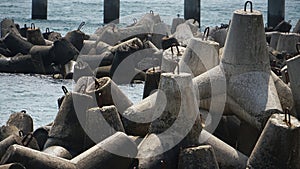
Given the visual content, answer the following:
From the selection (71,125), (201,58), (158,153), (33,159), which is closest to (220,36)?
(201,58)

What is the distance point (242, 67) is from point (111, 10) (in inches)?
586

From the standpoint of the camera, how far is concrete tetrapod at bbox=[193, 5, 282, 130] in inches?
252

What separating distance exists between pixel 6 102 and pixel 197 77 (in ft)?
13.0

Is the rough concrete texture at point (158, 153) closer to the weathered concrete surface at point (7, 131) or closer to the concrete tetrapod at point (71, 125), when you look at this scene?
the concrete tetrapod at point (71, 125)

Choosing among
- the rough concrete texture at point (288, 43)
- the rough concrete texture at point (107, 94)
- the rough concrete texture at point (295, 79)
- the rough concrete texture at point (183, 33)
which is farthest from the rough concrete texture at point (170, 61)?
the rough concrete texture at point (183, 33)

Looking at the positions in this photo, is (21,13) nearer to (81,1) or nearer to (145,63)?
(81,1)

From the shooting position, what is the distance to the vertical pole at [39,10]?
2181 centimetres

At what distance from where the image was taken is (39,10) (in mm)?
21859

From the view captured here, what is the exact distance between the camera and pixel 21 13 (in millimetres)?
25672

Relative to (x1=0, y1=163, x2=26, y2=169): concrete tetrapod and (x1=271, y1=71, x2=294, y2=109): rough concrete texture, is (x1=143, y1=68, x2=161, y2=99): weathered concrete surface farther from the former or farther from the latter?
(x1=0, y1=163, x2=26, y2=169): concrete tetrapod

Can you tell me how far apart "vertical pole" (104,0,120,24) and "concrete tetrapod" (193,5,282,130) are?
1455 centimetres

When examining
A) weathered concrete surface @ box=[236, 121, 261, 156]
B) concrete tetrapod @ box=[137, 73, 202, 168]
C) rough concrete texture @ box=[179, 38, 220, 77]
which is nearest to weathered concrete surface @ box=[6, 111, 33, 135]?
rough concrete texture @ box=[179, 38, 220, 77]

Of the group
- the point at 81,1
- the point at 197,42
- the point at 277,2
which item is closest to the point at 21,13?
the point at 81,1

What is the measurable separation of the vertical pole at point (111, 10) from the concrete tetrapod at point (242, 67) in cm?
1455
